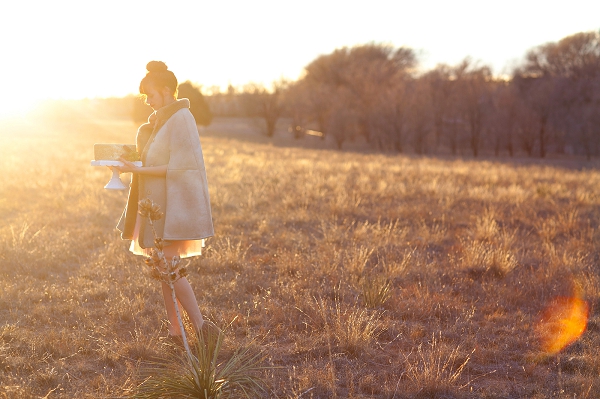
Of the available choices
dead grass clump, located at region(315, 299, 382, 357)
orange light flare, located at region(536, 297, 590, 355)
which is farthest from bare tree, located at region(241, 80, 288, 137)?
dead grass clump, located at region(315, 299, 382, 357)

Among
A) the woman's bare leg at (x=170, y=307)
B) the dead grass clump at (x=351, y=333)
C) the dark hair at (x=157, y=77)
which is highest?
the dark hair at (x=157, y=77)

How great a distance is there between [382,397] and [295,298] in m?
1.70

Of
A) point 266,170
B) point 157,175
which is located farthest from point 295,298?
point 266,170

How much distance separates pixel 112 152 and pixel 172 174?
1.35 ft

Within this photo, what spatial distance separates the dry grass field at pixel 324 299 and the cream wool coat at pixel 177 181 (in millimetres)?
1050

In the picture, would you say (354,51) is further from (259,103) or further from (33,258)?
(33,258)

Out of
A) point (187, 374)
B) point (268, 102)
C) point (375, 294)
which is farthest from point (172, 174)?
point (268, 102)

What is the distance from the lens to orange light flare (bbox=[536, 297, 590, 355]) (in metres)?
4.20

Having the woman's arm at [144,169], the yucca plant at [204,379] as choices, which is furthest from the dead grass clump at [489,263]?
the woman's arm at [144,169]

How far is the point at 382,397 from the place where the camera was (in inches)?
132

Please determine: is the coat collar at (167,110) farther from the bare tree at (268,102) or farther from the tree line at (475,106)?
the bare tree at (268,102)

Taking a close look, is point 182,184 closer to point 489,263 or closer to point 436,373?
point 436,373

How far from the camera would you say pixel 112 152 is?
332cm

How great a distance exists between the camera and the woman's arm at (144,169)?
10.9 feet
